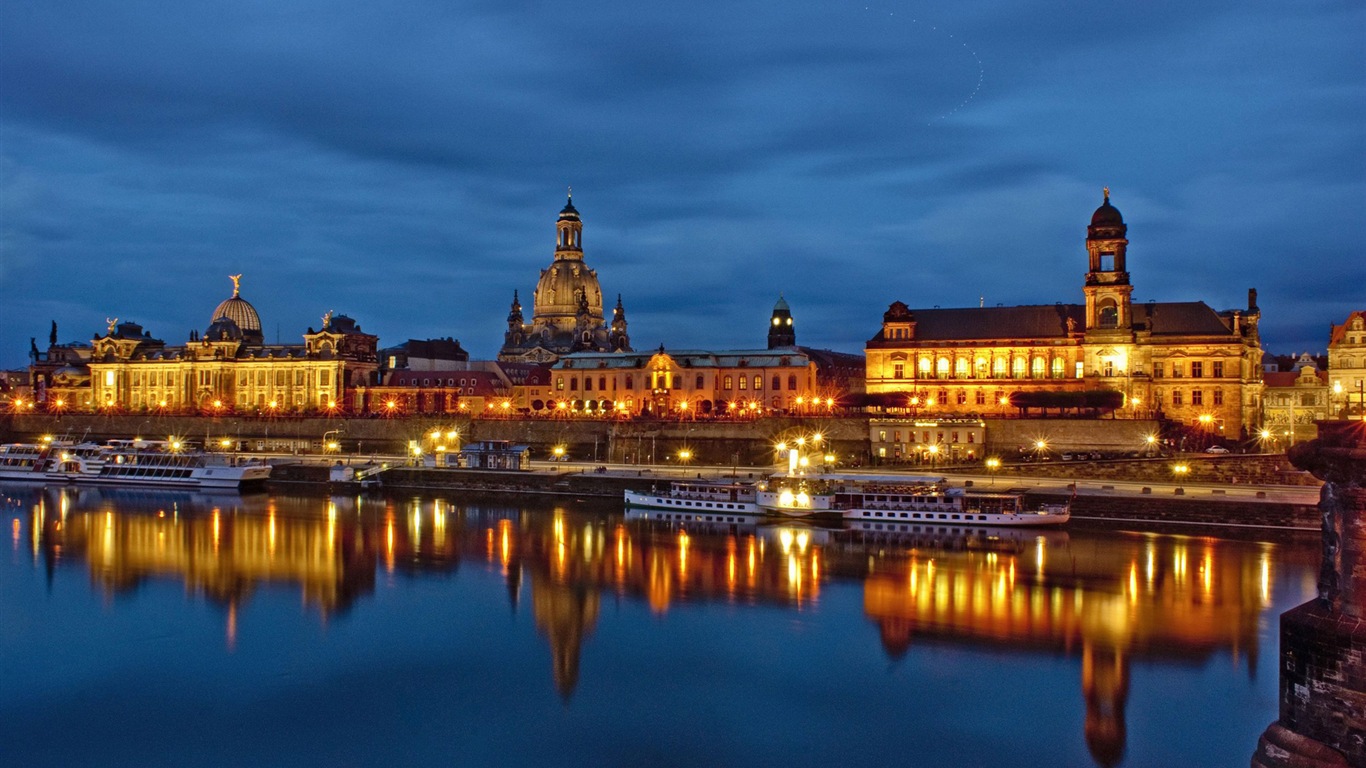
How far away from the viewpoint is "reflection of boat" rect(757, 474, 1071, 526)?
1735 inches

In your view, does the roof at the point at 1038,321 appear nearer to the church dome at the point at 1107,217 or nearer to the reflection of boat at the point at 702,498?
the church dome at the point at 1107,217

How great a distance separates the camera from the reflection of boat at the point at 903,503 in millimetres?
44062

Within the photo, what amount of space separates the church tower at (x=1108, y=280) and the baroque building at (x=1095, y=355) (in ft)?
0.20

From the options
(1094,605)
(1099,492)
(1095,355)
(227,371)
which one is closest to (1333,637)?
(1094,605)

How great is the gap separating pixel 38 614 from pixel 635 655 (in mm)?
17821

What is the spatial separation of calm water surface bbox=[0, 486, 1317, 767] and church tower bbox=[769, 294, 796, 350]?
52.8 meters

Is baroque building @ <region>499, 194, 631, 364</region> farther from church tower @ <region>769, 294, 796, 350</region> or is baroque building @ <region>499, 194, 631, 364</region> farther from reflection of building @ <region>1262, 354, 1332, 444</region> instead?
reflection of building @ <region>1262, 354, 1332, 444</region>

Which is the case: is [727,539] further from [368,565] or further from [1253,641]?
[1253,641]

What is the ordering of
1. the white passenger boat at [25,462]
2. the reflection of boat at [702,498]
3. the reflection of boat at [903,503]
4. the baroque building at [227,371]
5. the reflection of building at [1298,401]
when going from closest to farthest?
the reflection of boat at [903,503] < the reflection of boat at [702,498] < the white passenger boat at [25,462] < the reflection of building at [1298,401] < the baroque building at [227,371]

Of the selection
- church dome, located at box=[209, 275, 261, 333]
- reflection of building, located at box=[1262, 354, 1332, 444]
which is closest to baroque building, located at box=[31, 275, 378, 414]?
church dome, located at box=[209, 275, 261, 333]

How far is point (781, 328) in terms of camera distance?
9600cm

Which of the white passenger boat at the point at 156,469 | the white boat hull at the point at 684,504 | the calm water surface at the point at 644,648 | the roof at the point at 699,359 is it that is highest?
the roof at the point at 699,359

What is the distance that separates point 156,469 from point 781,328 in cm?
5317

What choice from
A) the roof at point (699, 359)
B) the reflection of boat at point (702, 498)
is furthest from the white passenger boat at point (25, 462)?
the reflection of boat at point (702, 498)
